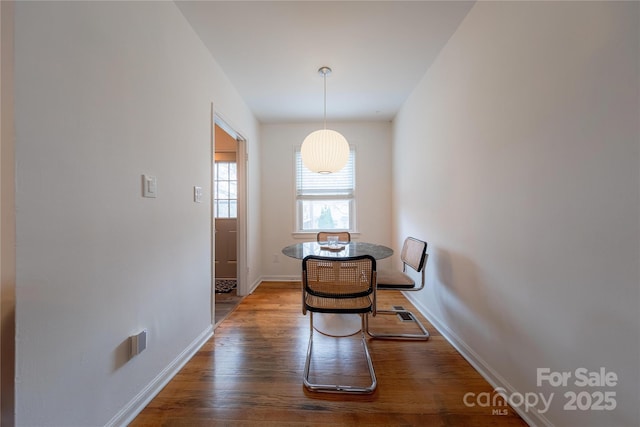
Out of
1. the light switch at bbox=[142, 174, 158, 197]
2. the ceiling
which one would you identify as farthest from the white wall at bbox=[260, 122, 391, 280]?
the light switch at bbox=[142, 174, 158, 197]

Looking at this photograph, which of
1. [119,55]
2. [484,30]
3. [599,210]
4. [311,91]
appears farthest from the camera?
[311,91]

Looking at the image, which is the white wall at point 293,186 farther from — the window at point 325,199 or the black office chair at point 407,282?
the black office chair at point 407,282

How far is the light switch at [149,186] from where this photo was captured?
50.2 inches

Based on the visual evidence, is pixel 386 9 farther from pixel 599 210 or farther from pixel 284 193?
pixel 284 193

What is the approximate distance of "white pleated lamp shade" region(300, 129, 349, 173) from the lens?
2.21 m

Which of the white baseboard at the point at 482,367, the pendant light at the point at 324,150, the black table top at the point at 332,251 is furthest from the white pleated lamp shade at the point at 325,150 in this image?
the white baseboard at the point at 482,367

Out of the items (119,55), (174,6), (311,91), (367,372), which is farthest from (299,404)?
(311,91)

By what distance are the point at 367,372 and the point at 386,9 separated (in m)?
2.50

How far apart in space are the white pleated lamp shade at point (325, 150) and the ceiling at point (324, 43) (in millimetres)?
663

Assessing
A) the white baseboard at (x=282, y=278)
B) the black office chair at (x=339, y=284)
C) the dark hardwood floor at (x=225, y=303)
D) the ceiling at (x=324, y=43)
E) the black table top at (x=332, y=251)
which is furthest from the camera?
the white baseboard at (x=282, y=278)

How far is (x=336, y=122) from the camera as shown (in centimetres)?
355

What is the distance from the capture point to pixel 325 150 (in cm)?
221

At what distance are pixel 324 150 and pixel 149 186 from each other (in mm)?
1445

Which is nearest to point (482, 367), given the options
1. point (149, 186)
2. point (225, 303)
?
point (149, 186)
